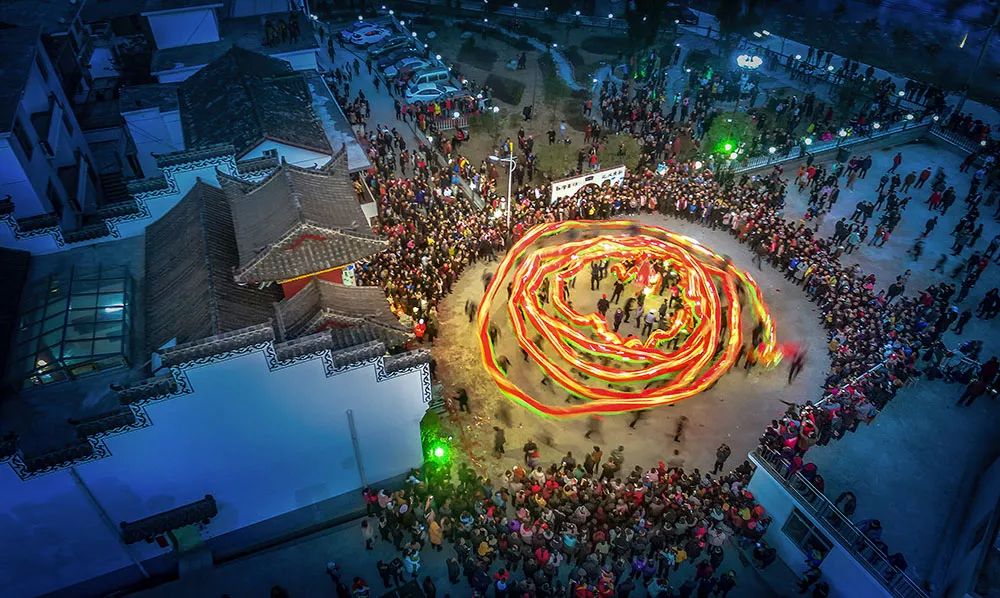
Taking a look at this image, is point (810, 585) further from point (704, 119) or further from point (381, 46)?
point (381, 46)

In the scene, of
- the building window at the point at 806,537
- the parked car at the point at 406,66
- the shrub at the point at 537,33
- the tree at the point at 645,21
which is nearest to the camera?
the building window at the point at 806,537

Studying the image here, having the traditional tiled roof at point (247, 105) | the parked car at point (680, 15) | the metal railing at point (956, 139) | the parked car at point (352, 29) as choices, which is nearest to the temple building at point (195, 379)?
the traditional tiled roof at point (247, 105)

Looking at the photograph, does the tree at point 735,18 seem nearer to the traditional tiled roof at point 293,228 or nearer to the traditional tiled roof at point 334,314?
the traditional tiled roof at point 293,228

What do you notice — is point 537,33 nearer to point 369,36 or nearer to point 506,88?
point 506,88

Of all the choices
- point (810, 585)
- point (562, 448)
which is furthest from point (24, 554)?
point (810, 585)

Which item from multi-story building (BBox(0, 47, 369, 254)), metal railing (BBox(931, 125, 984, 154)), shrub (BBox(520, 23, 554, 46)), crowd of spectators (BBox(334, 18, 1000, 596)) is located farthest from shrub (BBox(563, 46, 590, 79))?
metal railing (BBox(931, 125, 984, 154))

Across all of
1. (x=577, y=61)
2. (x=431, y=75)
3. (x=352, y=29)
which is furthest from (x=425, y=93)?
(x=577, y=61)

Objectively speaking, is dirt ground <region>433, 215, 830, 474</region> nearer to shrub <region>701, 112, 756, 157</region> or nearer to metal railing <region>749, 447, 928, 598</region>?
metal railing <region>749, 447, 928, 598</region>
